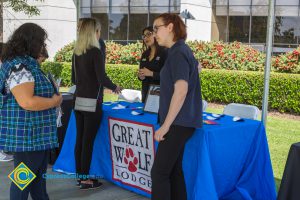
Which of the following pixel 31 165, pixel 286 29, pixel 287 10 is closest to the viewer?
pixel 31 165

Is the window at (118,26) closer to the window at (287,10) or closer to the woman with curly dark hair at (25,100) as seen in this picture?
the window at (287,10)

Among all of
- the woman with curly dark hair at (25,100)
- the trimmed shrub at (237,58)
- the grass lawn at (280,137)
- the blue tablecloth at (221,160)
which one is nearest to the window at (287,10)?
the trimmed shrub at (237,58)

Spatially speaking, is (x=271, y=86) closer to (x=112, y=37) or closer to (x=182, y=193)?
(x=182, y=193)

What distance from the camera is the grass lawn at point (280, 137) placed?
224 inches

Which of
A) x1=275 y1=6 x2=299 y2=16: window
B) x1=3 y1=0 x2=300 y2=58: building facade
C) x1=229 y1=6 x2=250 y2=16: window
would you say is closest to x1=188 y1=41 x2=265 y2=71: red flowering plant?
x1=3 y1=0 x2=300 y2=58: building facade

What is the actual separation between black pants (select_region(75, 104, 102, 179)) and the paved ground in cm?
22

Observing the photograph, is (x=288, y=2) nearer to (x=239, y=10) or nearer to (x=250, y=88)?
(x=239, y=10)

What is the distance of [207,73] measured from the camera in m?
11.3

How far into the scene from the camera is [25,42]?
2.99m

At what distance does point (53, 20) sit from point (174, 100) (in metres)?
16.7

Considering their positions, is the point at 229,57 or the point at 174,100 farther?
the point at 229,57

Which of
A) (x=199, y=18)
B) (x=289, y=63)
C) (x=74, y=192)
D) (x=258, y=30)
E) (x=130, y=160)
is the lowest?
(x=74, y=192)

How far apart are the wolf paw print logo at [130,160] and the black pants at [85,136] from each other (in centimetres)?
39

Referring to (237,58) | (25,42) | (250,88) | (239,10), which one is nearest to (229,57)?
(237,58)
